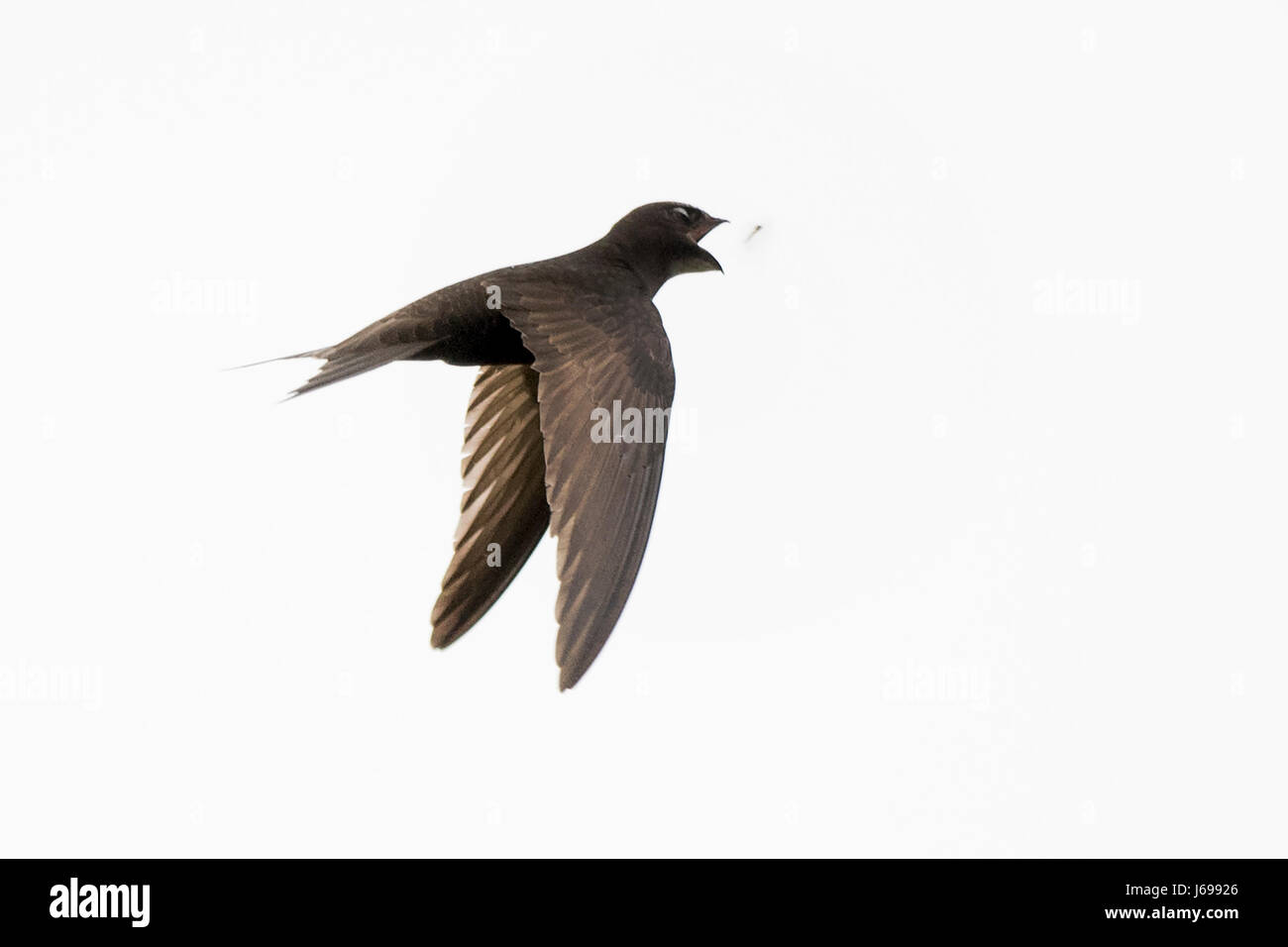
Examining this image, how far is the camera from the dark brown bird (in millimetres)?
3209

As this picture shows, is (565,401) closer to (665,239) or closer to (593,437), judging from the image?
(593,437)

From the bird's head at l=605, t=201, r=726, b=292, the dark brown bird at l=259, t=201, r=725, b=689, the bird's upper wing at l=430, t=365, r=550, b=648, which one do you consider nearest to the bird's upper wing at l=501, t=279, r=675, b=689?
the dark brown bird at l=259, t=201, r=725, b=689

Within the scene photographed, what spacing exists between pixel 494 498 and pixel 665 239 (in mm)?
778

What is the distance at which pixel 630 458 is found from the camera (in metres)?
3.40

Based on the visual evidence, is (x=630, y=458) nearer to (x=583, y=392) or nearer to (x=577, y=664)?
(x=583, y=392)

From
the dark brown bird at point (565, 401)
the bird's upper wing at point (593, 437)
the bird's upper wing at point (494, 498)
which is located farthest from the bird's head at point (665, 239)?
the bird's upper wing at point (494, 498)

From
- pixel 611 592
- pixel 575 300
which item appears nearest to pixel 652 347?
pixel 575 300

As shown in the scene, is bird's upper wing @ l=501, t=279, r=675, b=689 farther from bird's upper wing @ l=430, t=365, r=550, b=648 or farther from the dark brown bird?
bird's upper wing @ l=430, t=365, r=550, b=648

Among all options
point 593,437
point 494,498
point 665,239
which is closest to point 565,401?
point 593,437

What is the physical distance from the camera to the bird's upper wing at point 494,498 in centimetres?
396

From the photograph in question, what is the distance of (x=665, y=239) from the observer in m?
4.10

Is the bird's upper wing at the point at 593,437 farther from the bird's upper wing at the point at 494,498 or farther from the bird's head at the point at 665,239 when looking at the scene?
the bird's upper wing at the point at 494,498

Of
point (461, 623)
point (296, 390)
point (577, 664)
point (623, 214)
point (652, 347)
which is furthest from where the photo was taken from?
point (623, 214)

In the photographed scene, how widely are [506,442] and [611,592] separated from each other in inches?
44.0
